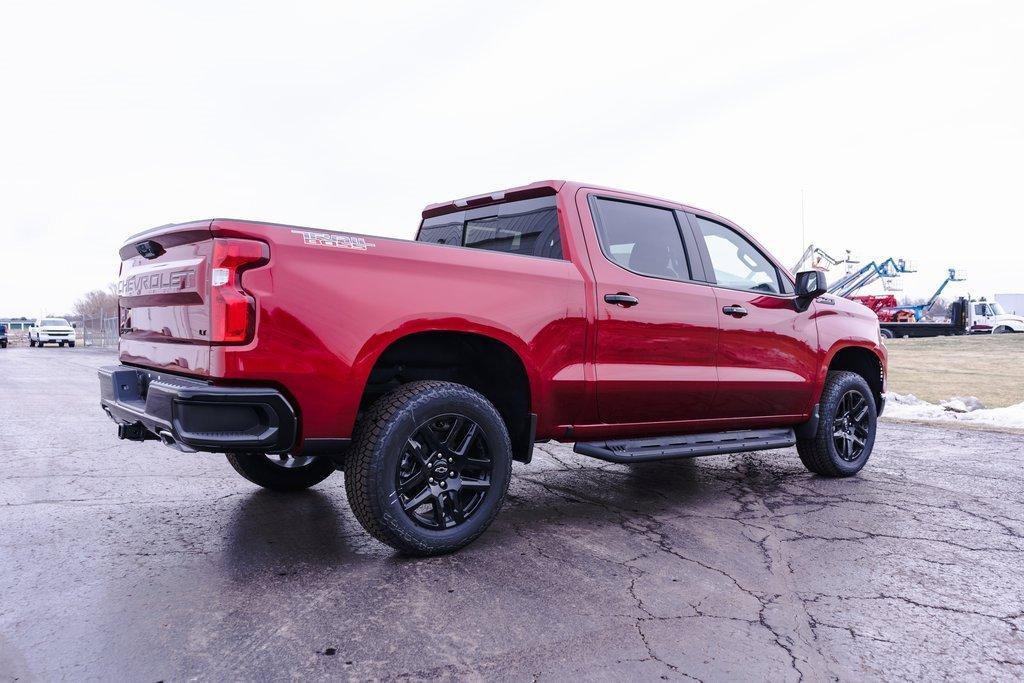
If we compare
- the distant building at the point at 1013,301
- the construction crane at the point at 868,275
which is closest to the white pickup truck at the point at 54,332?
the construction crane at the point at 868,275

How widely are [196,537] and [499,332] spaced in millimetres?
1948

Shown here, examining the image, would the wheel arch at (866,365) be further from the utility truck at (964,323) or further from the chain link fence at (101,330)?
the chain link fence at (101,330)

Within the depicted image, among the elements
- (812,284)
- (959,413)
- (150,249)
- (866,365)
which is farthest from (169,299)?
(959,413)

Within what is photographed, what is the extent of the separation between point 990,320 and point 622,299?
39.5m

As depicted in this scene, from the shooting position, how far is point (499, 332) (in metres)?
3.77

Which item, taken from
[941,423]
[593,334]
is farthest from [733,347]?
[941,423]

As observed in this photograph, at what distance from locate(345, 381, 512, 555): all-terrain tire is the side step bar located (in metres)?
0.61

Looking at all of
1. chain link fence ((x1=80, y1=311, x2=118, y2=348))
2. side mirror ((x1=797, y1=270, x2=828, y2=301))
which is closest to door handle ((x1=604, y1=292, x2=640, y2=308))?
side mirror ((x1=797, y1=270, x2=828, y2=301))

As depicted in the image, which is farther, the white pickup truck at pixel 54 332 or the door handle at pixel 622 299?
the white pickup truck at pixel 54 332

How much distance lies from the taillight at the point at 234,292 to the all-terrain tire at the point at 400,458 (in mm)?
732

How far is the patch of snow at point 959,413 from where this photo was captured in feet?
27.8

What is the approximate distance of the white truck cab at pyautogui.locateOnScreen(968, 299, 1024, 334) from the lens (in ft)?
117

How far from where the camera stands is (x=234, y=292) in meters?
3.08

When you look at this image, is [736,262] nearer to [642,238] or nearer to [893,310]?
[642,238]
